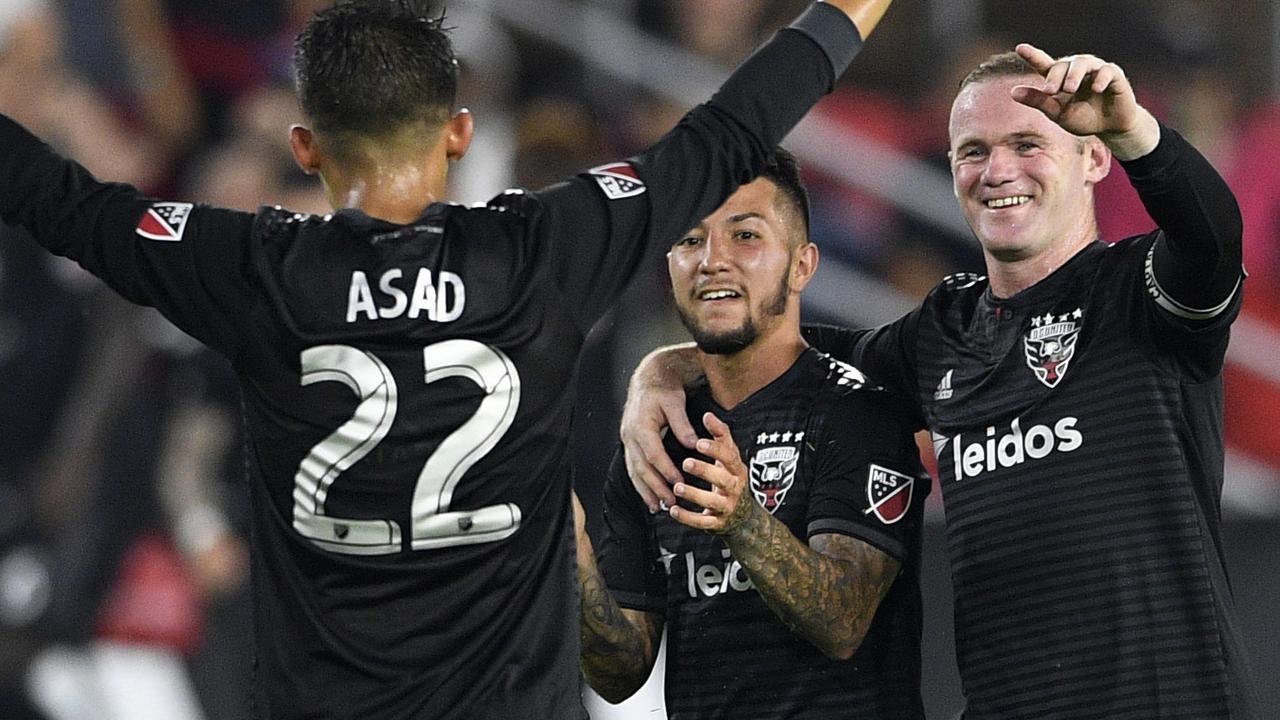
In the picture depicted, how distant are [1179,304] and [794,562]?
0.88 m

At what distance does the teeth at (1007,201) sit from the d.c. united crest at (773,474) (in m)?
0.68

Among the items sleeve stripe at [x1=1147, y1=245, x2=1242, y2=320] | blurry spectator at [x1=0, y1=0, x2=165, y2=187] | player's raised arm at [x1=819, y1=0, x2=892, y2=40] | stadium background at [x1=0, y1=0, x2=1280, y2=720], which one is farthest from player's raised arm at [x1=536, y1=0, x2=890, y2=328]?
blurry spectator at [x1=0, y1=0, x2=165, y2=187]

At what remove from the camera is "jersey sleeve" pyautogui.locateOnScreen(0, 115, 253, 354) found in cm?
246

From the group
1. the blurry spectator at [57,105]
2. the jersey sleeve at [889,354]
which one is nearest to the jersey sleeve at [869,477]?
the jersey sleeve at [889,354]

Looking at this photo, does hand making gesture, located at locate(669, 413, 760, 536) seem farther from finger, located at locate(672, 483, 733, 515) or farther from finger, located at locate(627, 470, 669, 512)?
finger, located at locate(627, 470, 669, 512)

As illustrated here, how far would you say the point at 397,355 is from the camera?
246 centimetres

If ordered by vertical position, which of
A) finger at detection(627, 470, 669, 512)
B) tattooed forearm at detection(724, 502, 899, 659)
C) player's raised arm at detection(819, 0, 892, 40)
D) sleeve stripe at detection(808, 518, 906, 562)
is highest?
player's raised arm at detection(819, 0, 892, 40)

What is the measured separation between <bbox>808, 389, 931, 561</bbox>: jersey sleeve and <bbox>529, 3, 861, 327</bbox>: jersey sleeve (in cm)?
97

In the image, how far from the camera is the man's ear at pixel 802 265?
372 cm

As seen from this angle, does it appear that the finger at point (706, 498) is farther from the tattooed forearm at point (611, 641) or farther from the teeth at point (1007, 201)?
the teeth at point (1007, 201)

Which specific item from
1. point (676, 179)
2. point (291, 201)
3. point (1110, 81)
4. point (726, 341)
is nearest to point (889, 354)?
point (726, 341)

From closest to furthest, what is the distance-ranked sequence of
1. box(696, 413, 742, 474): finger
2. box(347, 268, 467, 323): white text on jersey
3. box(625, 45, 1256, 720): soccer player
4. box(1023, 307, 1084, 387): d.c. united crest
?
box(347, 268, 467, 323): white text on jersey, box(696, 413, 742, 474): finger, box(625, 45, 1256, 720): soccer player, box(1023, 307, 1084, 387): d.c. united crest

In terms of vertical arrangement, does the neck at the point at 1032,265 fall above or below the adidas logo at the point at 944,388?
above

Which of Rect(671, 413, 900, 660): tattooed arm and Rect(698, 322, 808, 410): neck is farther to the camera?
Rect(698, 322, 808, 410): neck
